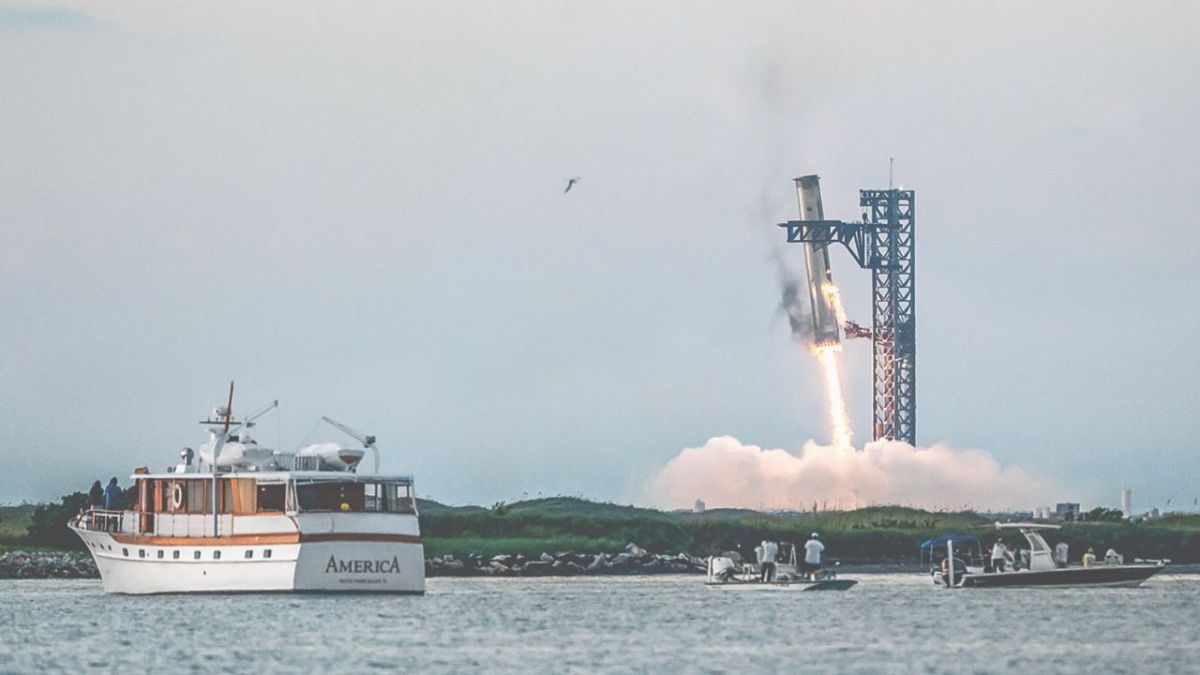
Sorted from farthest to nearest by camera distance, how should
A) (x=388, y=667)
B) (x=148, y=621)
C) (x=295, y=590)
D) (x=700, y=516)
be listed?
(x=700, y=516) < (x=295, y=590) < (x=148, y=621) < (x=388, y=667)

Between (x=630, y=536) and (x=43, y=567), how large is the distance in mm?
27167

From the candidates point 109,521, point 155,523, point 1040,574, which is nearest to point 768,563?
point 1040,574

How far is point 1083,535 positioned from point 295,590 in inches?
1983

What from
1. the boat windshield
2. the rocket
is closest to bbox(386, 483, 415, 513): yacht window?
the boat windshield

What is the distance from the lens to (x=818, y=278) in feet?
468

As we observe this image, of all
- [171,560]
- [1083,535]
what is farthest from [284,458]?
[1083,535]

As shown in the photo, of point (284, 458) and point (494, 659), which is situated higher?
point (284, 458)

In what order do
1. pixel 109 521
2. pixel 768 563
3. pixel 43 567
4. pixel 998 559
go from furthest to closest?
pixel 43 567
pixel 998 559
pixel 109 521
pixel 768 563

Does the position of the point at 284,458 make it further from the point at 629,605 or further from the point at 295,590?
the point at 629,605

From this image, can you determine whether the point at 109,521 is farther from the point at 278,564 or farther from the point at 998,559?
the point at 998,559

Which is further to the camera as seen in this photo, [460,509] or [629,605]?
[460,509]

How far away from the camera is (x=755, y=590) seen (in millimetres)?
97000

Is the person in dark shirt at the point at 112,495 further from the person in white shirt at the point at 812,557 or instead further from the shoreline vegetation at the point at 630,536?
the person in white shirt at the point at 812,557

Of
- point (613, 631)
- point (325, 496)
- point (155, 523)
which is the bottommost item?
point (613, 631)
